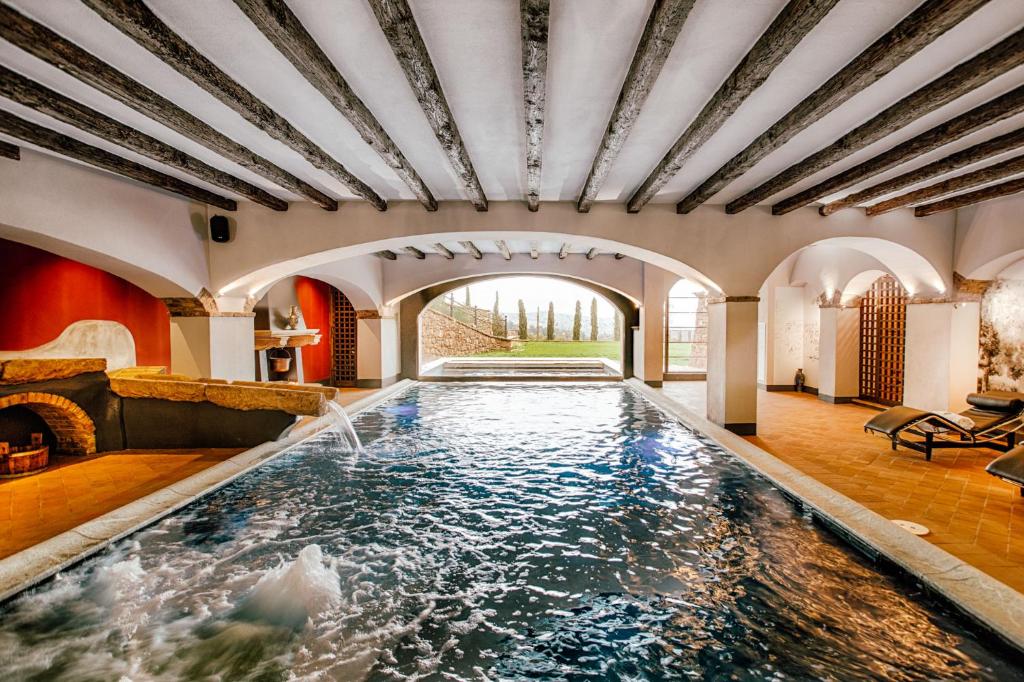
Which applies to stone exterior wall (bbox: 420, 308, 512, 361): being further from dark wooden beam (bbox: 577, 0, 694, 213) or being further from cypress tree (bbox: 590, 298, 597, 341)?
dark wooden beam (bbox: 577, 0, 694, 213)

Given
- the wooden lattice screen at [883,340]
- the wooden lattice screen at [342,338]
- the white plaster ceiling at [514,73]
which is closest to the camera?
the white plaster ceiling at [514,73]

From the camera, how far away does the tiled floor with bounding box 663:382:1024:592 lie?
3479 millimetres

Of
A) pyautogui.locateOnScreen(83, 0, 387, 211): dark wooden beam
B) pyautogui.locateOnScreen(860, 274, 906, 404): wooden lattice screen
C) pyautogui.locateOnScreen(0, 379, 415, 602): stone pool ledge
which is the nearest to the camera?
pyautogui.locateOnScreen(83, 0, 387, 211): dark wooden beam

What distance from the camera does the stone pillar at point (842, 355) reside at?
1022cm

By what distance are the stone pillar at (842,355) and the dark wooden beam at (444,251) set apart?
9048 millimetres

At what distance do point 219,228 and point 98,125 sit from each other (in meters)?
3.18

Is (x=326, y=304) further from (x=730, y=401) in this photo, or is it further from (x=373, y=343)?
(x=730, y=401)

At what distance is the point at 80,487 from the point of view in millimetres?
4609

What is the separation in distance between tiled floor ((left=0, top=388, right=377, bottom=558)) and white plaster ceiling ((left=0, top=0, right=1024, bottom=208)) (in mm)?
3516

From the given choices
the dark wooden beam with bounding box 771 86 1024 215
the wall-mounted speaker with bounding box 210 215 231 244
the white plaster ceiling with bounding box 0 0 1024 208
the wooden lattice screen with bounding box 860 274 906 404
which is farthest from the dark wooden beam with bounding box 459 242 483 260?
the wooden lattice screen with bounding box 860 274 906 404

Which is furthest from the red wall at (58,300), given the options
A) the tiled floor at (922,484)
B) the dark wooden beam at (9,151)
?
the tiled floor at (922,484)

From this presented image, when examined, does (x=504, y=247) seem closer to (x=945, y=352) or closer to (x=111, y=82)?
(x=111, y=82)

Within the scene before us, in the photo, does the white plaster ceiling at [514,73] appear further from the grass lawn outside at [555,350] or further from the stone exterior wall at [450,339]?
the grass lawn outside at [555,350]

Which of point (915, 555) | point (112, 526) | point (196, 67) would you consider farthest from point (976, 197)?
point (112, 526)
